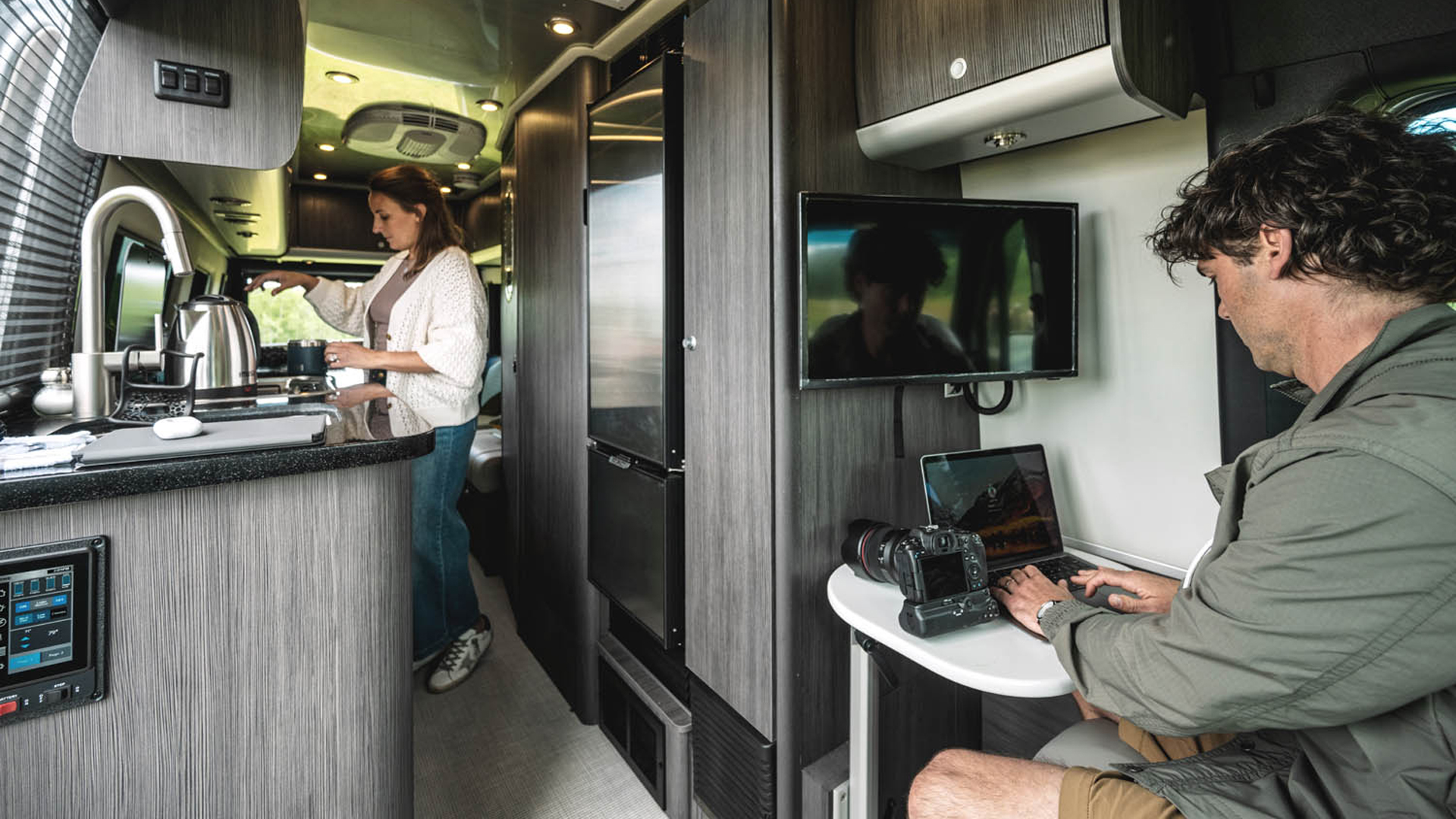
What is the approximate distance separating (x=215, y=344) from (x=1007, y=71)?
194 cm

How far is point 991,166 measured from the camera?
1.87m

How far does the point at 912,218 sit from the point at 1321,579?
96 cm

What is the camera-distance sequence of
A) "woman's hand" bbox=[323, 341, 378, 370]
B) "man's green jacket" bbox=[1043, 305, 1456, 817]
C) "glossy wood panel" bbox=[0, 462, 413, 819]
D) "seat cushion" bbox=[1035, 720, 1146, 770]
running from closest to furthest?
"man's green jacket" bbox=[1043, 305, 1456, 817], "glossy wood panel" bbox=[0, 462, 413, 819], "seat cushion" bbox=[1035, 720, 1146, 770], "woman's hand" bbox=[323, 341, 378, 370]

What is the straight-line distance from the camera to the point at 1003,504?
5.31 ft

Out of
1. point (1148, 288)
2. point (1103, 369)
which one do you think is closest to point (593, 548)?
point (1103, 369)

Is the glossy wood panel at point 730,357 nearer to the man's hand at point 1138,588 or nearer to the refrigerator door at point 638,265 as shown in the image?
the refrigerator door at point 638,265

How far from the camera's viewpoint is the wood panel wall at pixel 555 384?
226 cm

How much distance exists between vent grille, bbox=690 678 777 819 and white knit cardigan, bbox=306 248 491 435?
4.25 feet

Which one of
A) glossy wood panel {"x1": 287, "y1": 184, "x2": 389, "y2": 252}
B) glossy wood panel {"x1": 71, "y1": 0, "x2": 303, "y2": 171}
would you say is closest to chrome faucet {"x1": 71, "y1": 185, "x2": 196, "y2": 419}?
glossy wood panel {"x1": 71, "y1": 0, "x2": 303, "y2": 171}

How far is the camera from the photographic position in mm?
1169

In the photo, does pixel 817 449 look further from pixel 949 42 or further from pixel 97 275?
pixel 97 275

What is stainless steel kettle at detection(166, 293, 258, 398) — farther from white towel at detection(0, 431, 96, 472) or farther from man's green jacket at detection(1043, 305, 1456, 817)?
man's green jacket at detection(1043, 305, 1456, 817)

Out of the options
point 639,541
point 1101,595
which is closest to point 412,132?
point 639,541

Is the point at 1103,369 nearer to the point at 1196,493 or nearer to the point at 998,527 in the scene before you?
the point at 1196,493
